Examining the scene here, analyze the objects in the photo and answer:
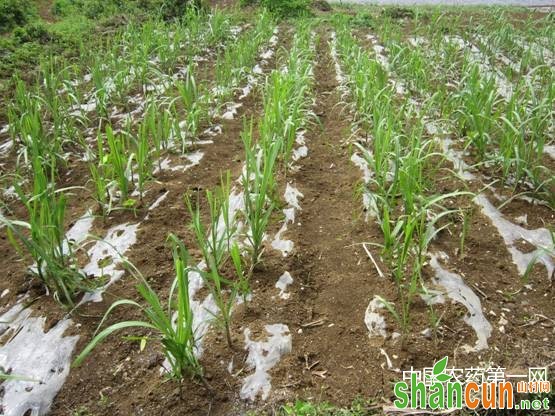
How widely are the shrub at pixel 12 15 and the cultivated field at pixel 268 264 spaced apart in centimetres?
336

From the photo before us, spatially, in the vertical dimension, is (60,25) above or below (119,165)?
above

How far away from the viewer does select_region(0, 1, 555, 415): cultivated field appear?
148 cm

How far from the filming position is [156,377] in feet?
4.92

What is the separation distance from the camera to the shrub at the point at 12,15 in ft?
18.6

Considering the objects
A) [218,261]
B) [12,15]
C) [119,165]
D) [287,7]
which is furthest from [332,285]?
[287,7]

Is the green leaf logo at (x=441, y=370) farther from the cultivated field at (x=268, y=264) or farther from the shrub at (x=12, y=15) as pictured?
the shrub at (x=12, y=15)

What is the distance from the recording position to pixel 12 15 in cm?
574

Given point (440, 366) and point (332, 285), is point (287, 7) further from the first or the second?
point (440, 366)

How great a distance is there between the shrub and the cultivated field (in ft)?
11.0

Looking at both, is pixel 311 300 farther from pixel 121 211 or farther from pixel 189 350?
pixel 121 211

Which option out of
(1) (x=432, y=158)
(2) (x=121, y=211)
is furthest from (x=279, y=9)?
(2) (x=121, y=211)

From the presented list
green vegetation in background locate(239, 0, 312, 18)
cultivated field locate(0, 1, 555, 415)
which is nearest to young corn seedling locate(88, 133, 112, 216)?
cultivated field locate(0, 1, 555, 415)

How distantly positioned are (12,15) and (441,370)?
673 cm

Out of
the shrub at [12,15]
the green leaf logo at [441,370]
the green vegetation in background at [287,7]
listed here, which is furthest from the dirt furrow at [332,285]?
the green vegetation in background at [287,7]
